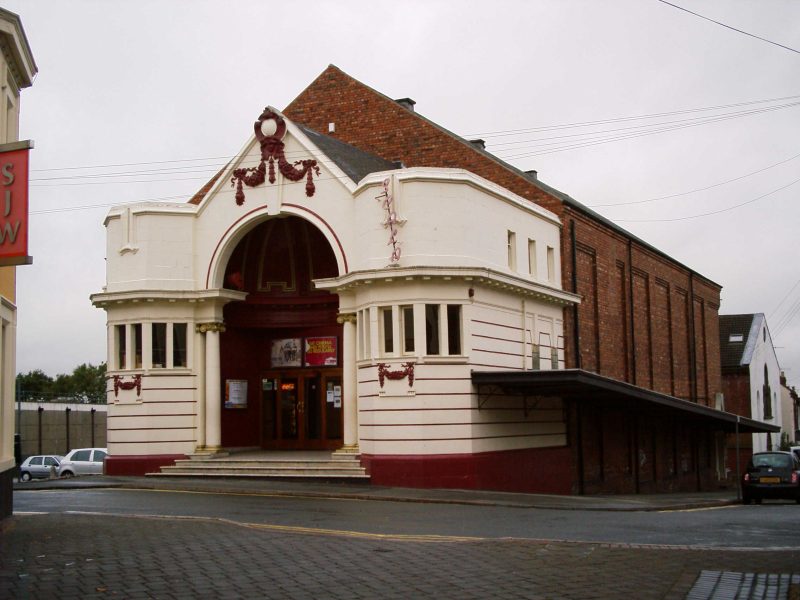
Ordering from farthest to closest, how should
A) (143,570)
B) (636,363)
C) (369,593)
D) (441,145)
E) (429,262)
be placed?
(636,363), (441,145), (429,262), (143,570), (369,593)

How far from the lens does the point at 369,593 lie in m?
9.50

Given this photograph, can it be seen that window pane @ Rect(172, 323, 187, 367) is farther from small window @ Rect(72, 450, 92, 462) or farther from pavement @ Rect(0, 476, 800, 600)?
pavement @ Rect(0, 476, 800, 600)

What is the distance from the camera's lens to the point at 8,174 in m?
12.3

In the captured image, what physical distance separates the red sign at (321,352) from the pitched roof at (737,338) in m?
37.1

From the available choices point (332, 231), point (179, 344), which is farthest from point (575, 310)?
point (179, 344)

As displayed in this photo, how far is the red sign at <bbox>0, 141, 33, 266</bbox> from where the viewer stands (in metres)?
11.9

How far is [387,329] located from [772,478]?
1229 cm

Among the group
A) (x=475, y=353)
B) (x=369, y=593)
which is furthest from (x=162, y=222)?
(x=369, y=593)

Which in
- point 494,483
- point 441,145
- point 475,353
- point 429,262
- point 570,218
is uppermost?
point 441,145

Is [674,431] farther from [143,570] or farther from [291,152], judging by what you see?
[143,570]

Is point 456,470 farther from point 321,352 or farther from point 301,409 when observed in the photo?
point 301,409

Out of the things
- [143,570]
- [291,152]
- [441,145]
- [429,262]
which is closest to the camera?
[143,570]

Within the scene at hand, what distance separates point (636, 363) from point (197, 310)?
18373 millimetres

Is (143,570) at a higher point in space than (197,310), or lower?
lower
